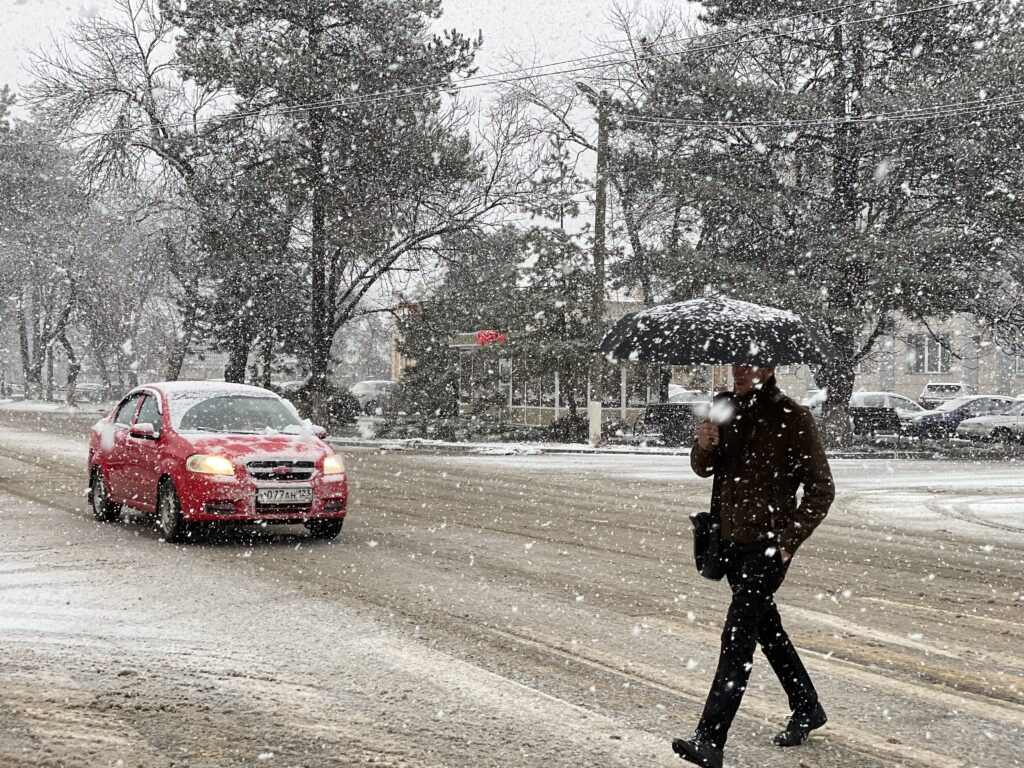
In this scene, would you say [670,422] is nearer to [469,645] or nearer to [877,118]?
[877,118]

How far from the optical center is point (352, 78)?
3022 centimetres

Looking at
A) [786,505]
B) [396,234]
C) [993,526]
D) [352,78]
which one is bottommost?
[993,526]

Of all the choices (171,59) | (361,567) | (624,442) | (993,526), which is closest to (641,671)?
(361,567)

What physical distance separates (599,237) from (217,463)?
19520mm

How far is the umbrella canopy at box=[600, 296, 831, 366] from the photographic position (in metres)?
5.89

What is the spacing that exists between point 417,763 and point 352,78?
91.8 ft

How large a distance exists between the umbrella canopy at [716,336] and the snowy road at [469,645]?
1746mm

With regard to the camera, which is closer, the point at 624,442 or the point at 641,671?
the point at 641,671

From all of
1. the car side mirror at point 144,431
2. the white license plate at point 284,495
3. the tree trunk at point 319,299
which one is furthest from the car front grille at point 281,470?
the tree trunk at point 319,299

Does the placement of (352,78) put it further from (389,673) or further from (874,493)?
(389,673)

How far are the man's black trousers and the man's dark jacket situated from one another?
0.28 ft

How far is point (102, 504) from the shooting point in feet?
39.7

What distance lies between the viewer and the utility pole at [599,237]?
28.1 metres

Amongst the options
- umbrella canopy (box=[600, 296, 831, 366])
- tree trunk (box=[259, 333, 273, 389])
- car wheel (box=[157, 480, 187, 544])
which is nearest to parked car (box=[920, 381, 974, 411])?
tree trunk (box=[259, 333, 273, 389])
